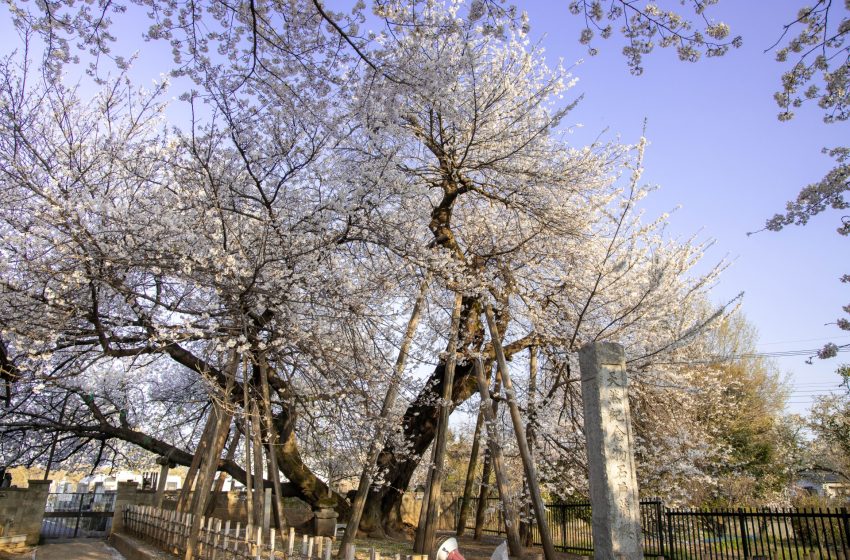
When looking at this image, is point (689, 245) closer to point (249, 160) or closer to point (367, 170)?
point (367, 170)

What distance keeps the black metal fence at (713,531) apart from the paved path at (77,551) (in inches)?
365

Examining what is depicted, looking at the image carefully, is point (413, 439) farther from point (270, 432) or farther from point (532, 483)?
point (270, 432)

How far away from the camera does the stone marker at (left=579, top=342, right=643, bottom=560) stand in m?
5.94

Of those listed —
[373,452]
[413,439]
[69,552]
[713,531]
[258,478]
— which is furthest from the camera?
[413,439]

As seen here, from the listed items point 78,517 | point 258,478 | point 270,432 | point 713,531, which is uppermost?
point 270,432

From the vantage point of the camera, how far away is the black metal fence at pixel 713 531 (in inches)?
323

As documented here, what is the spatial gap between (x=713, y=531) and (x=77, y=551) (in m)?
12.8

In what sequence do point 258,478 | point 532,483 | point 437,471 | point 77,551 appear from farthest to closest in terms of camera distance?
point 77,551 < point 437,471 < point 532,483 < point 258,478

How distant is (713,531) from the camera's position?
9.30 meters

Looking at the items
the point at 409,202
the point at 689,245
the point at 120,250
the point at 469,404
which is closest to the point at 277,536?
the point at 120,250

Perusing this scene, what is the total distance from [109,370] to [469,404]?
32.0 feet

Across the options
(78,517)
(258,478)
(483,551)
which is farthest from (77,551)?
(483,551)

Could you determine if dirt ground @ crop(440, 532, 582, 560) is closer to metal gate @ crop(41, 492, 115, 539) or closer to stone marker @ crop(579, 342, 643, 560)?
stone marker @ crop(579, 342, 643, 560)

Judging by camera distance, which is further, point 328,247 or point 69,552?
point 69,552
